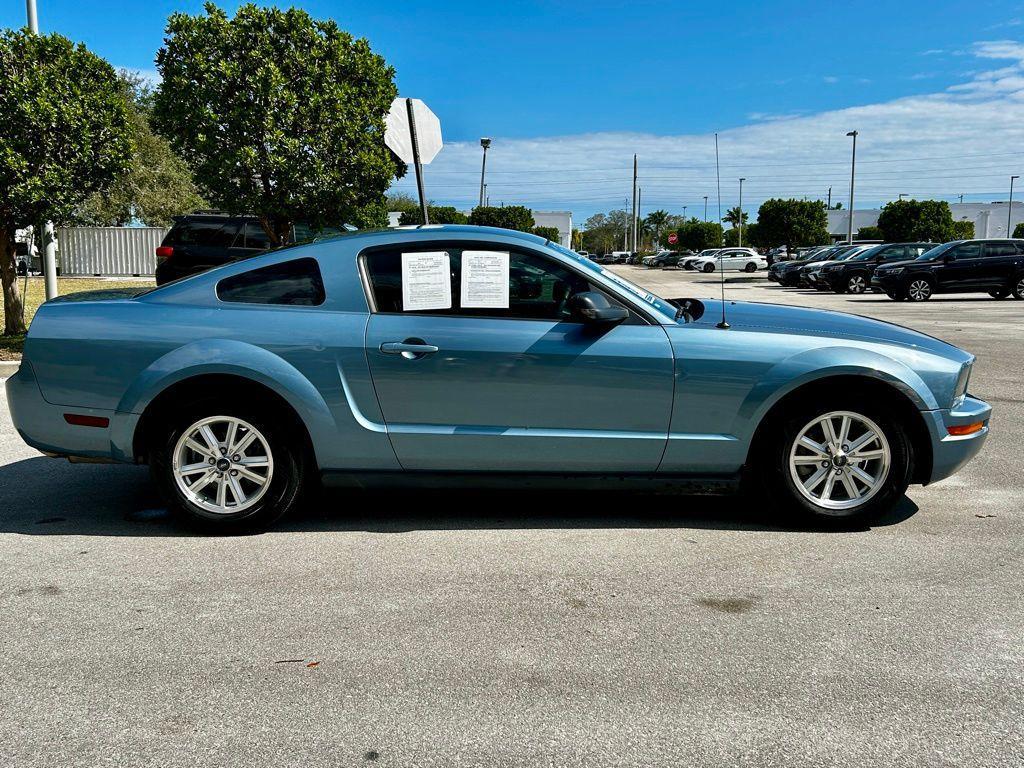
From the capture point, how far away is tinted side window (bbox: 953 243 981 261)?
24562 millimetres

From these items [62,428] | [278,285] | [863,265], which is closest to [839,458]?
[278,285]

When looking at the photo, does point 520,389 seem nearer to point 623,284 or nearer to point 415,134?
point 623,284

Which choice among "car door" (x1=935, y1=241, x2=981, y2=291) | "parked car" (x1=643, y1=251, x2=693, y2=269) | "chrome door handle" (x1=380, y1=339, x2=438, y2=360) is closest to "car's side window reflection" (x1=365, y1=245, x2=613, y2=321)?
"chrome door handle" (x1=380, y1=339, x2=438, y2=360)

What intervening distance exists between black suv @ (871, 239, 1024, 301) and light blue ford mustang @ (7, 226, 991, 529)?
2197 cm

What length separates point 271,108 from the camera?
46.1ft

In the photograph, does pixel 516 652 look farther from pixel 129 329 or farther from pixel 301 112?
pixel 301 112

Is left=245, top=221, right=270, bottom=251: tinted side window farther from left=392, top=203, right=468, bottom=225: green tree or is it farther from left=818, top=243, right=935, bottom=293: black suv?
left=392, top=203, right=468, bottom=225: green tree

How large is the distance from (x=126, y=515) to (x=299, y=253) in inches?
69.5

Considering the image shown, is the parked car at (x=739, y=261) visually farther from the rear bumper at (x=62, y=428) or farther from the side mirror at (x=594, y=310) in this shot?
the rear bumper at (x=62, y=428)

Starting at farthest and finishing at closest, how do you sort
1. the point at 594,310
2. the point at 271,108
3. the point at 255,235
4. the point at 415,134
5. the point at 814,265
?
the point at 814,265
the point at 255,235
the point at 271,108
the point at 415,134
the point at 594,310

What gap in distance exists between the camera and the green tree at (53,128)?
10086mm

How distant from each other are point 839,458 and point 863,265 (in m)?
27.4

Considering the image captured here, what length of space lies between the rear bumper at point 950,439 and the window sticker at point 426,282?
252 cm

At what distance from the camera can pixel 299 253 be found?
4.62m
